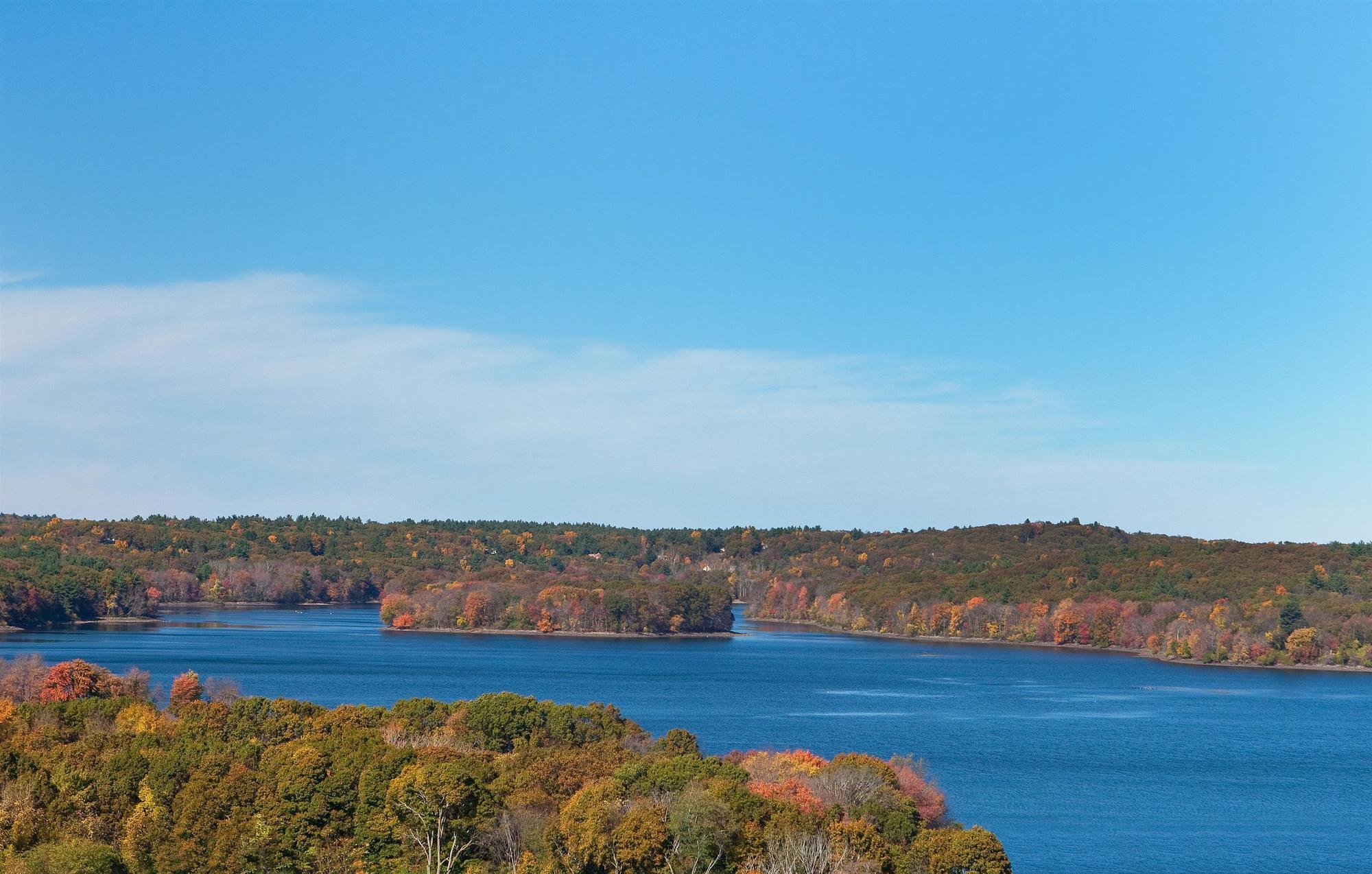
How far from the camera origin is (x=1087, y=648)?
147m

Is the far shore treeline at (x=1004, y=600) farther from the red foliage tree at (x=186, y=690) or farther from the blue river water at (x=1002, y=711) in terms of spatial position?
the red foliage tree at (x=186, y=690)

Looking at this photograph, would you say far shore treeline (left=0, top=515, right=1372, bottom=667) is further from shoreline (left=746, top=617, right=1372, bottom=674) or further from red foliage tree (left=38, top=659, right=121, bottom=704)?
red foliage tree (left=38, top=659, right=121, bottom=704)

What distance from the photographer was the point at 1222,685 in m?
105

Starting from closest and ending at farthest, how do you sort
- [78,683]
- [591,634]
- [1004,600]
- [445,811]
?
[445,811] → [78,683] → [591,634] → [1004,600]

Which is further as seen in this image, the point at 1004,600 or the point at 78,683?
the point at 1004,600

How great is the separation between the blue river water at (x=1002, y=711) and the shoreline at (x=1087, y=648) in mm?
2911

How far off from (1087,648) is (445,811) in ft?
412

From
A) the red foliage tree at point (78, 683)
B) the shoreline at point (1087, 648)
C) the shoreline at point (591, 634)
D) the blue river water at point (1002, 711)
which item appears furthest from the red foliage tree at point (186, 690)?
the shoreline at point (1087, 648)

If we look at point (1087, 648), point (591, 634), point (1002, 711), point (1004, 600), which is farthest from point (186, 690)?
point (1004, 600)

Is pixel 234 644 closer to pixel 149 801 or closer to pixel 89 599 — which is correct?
pixel 89 599

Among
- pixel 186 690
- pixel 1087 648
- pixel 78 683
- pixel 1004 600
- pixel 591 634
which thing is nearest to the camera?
pixel 186 690

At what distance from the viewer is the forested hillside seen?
30.0m

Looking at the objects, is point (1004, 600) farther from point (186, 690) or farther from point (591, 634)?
point (186, 690)

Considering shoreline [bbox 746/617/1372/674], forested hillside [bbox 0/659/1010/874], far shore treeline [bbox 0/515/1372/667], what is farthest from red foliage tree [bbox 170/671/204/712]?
shoreline [bbox 746/617/1372/674]
